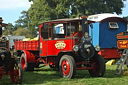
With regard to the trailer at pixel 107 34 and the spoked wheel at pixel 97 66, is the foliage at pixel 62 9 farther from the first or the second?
the spoked wheel at pixel 97 66

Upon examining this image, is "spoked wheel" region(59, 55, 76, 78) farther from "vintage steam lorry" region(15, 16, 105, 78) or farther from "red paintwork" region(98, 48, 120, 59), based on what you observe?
"red paintwork" region(98, 48, 120, 59)

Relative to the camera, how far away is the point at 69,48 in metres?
9.15

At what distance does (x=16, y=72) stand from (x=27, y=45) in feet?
15.8

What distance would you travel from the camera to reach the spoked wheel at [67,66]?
8484 mm

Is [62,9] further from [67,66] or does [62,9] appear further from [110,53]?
[67,66]

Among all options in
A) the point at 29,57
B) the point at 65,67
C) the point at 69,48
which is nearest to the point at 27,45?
the point at 29,57

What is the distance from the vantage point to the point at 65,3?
31.9 m

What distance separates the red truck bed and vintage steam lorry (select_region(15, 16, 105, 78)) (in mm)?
283

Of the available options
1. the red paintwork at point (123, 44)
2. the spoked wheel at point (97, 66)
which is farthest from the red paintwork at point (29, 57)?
the red paintwork at point (123, 44)

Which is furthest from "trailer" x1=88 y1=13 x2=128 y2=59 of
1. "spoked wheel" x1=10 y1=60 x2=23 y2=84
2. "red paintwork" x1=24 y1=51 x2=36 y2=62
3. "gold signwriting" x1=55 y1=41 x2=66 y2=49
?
"spoked wheel" x1=10 y1=60 x2=23 y2=84

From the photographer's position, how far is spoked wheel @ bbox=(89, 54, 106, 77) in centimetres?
927

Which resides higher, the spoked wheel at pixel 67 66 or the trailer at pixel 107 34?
the trailer at pixel 107 34

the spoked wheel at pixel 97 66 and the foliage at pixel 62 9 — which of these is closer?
the spoked wheel at pixel 97 66

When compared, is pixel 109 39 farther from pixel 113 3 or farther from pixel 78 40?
pixel 113 3
